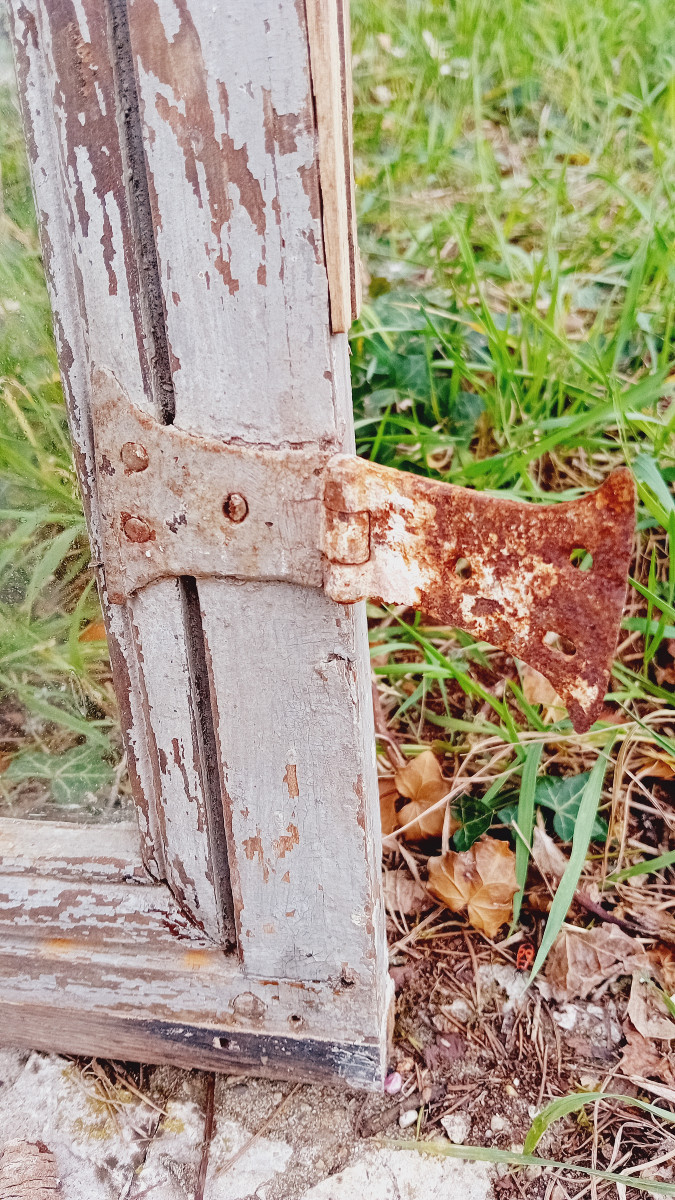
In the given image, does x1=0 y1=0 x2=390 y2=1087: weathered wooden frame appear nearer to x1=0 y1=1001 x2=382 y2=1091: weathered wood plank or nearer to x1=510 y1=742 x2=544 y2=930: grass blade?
x1=0 y1=1001 x2=382 y2=1091: weathered wood plank

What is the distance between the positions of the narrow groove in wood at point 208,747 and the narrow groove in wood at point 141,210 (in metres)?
0.16

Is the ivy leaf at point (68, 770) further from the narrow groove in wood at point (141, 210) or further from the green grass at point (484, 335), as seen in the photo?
the narrow groove in wood at point (141, 210)

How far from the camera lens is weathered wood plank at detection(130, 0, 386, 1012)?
1.68 ft

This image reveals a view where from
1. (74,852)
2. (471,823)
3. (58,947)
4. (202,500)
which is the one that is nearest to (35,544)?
(202,500)

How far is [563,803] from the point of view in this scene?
1123 mm

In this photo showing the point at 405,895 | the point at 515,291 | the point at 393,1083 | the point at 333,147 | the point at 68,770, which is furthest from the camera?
the point at 515,291

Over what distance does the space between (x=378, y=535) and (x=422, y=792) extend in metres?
0.69

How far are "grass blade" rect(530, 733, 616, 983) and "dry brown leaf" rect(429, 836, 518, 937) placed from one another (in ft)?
0.25

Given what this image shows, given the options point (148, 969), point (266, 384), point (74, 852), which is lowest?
point (148, 969)

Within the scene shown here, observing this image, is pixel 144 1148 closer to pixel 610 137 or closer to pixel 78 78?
pixel 78 78

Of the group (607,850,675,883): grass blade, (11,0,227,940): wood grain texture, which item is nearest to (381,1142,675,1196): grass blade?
(607,850,675,883): grass blade

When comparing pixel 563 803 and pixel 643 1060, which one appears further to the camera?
pixel 563 803

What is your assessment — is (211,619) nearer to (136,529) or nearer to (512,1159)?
(136,529)

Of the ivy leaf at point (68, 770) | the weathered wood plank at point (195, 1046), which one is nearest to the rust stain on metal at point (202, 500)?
the ivy leaf at point (68, 770)
